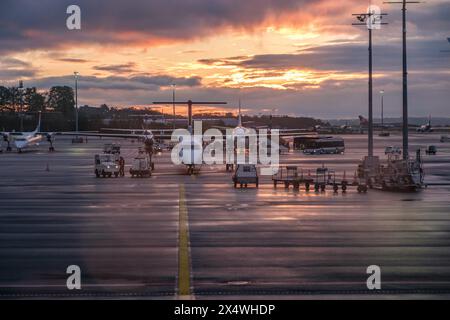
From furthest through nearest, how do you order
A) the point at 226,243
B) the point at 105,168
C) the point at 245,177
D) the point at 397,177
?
1. the point at 105,168
2. the point at 245,177
3. the point at 397,177
4. the point at 226,243

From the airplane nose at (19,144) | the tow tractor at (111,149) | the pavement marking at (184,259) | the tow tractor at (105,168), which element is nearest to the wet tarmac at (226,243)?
the pavement marking at (184,259)

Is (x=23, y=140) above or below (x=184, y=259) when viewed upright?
above

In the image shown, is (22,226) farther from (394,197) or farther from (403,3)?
(403,3)

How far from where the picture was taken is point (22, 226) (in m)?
24.9

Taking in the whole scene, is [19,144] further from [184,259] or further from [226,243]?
[184,259]

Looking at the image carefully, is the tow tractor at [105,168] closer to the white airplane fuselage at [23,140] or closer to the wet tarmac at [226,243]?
the wet tarmac at [226,243]

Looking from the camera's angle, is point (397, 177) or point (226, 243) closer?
point (226, 243)

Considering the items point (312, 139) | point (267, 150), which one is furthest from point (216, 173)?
point (312, 139)

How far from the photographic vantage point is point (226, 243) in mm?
20891

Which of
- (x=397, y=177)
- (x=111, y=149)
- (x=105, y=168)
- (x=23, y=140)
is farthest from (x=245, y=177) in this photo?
(x=23, y=140)

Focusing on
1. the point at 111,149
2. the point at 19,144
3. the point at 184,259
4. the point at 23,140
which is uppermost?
the point at 23,140

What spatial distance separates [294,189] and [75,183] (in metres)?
14.5

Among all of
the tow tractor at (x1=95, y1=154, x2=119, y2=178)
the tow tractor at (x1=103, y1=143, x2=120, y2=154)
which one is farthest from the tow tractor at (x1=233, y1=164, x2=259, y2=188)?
the tow tractor at (x1=103, y1=143, x2=120, y2=154)

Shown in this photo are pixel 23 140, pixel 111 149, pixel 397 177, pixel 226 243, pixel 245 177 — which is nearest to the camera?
pixel 226 243
